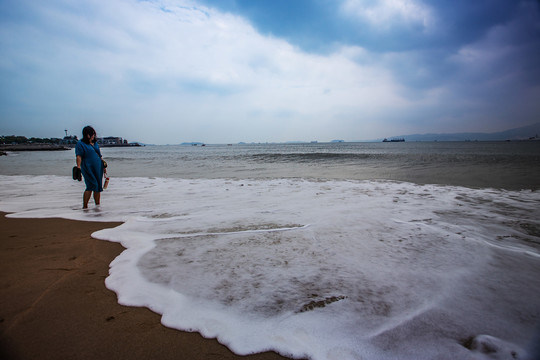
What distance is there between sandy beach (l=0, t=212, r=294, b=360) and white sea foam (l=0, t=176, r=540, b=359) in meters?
0.13

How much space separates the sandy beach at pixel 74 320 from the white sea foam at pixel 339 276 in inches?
5.3

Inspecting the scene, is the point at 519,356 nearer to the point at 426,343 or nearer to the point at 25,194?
the point at 426,343

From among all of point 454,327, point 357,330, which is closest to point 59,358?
point 357,330

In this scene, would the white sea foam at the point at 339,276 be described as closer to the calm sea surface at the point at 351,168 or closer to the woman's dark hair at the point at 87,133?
the woman's dark hair at the point at 87,133

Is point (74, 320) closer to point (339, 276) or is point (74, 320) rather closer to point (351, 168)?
point (339, 276)

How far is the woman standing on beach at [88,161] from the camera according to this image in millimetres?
5539

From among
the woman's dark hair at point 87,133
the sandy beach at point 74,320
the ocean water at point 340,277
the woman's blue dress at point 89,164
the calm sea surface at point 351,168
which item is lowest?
the ocean water at point 340,277

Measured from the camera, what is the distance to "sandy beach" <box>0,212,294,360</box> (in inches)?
60.1

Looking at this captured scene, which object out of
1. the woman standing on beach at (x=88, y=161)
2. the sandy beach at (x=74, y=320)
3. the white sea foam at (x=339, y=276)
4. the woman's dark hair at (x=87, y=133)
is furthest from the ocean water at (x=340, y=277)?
the woman's dark hair at (x=87, y=133)

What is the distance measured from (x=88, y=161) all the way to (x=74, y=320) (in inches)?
198

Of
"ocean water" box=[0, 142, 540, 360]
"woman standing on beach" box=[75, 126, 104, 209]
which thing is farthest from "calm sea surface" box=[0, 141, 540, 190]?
"woman standing on beach" box=[75, 126, 104, 209]

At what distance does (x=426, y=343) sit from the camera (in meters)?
1.63

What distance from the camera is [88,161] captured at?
5.64 m

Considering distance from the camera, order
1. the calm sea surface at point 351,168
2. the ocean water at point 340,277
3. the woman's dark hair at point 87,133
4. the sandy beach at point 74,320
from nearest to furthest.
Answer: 1. the sandy beach at point 74,320
2. the ocean water at point 340,277
3. the woman's dark hair at point 87,133
4. the calm sea surface at point 351,168
